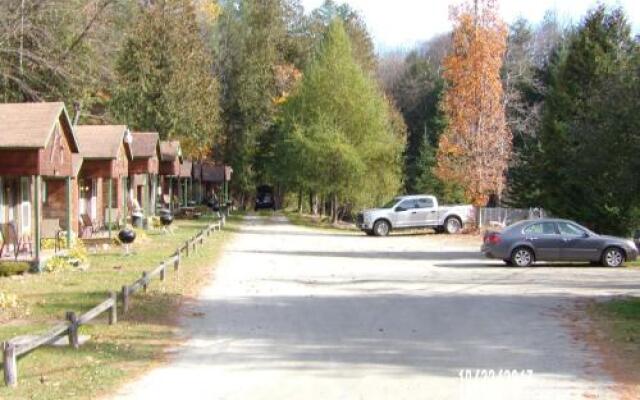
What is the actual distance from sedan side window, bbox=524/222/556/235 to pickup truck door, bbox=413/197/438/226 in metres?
17.2

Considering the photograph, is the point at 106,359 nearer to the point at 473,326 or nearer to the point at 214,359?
the point at 214,359

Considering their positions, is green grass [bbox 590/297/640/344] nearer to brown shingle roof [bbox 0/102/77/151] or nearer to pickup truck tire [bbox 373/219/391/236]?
brown shingle roof [bbox 0/102/77/151]

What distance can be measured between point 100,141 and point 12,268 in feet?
48.2

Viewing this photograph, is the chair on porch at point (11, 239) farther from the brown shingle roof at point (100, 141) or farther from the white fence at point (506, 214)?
the white fence at point (506, 214)

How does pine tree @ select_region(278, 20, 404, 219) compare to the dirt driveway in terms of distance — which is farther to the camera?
pine tree @ select_region(278, 20, 404, 219)

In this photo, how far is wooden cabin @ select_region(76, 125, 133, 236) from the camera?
32.5 meters

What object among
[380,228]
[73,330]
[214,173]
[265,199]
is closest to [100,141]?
[380,228]

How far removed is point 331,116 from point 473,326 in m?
37.5

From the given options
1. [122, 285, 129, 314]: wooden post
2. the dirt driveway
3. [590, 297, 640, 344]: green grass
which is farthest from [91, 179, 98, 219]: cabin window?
[590, 297, 640, 344]: green grass

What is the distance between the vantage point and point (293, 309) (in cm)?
1471

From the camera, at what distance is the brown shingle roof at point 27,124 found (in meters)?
→ 20.6

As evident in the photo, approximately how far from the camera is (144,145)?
4162cm

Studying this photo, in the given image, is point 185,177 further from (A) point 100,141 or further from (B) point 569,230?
(B) point 569,230

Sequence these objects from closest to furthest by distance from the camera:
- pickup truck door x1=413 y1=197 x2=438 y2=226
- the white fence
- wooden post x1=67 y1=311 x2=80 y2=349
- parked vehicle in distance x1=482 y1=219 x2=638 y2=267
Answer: wooden post x1=67 y1=311 x2=80 y2=349 → parked vehicle in distance x1=482 y1=219 x2=638 y2=267 → pickup truck door x1=413 y1=197 x2=438 y2=226 → the white fence
